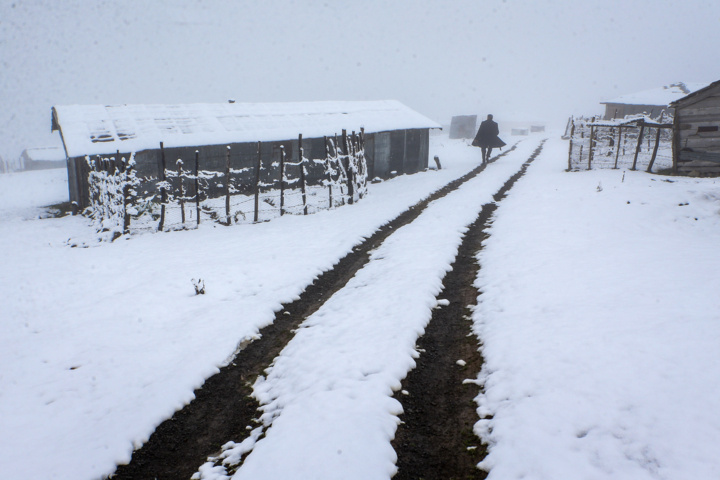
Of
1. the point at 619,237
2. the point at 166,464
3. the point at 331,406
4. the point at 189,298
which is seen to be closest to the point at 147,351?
the point at 189,298

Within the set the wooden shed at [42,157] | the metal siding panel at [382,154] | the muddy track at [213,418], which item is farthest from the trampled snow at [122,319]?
the wooden shed at [42,157]

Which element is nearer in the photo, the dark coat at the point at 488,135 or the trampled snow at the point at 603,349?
the trampled snow at the point at 603,349

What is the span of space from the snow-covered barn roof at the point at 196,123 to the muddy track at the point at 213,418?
12145 millimetres

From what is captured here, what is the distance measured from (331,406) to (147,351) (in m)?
3.22

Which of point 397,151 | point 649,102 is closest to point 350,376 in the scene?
point 397,151

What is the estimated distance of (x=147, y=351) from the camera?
19.7 ft

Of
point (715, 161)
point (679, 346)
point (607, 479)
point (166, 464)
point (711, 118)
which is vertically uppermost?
point (711, 118)

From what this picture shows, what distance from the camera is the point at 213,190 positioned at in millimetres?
17531

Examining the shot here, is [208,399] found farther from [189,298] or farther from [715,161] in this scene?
[715,161]

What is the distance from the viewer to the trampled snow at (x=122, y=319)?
4.46 m

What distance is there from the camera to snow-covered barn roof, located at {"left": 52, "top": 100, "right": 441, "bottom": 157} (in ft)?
50.0

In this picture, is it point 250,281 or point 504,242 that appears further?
point 504,242

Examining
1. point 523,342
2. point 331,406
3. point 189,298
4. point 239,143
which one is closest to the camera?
point 331,406

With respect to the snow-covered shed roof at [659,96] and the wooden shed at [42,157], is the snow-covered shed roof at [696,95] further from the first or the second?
the wooden shed at [42,157]
